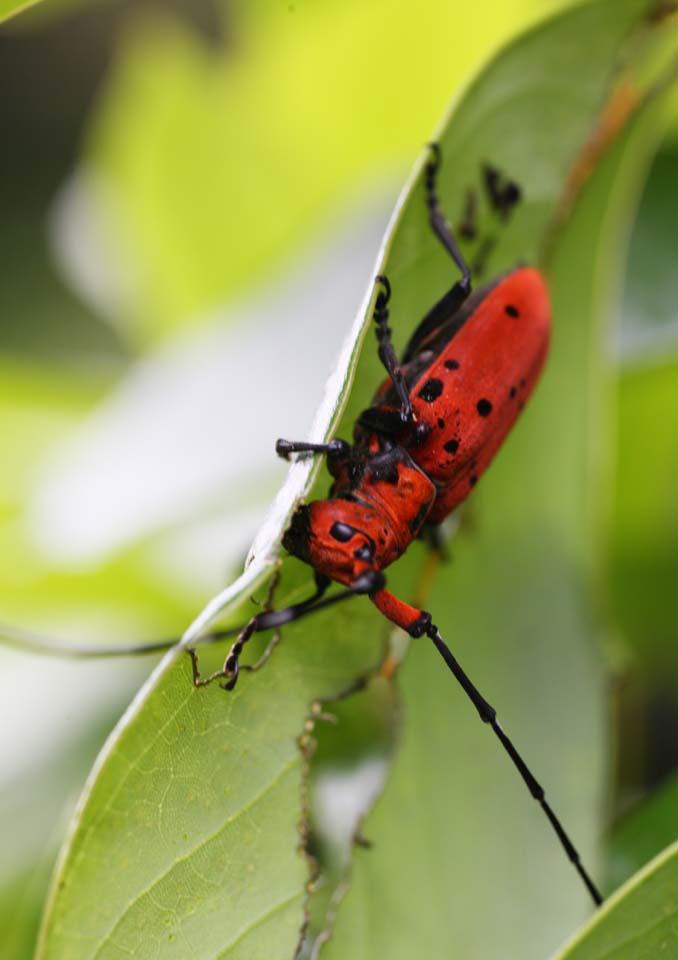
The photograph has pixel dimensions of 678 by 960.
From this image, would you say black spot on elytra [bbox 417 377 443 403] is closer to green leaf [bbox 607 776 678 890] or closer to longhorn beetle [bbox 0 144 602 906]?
longhorn beetle [bbox 0 144 602 906]

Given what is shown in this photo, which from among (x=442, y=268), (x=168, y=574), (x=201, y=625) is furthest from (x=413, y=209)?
(x=168, y=574)

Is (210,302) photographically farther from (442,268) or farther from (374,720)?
(374,720)

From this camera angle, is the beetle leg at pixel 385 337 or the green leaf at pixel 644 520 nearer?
the beetle leg at pixel 385 337

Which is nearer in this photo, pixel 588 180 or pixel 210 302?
pixel 588 180

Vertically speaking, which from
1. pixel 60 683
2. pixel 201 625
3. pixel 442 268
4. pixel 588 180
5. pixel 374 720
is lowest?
pixel 60 683

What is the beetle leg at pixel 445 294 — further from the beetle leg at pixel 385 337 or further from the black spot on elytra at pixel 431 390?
the beetle leg at pixel 385 337

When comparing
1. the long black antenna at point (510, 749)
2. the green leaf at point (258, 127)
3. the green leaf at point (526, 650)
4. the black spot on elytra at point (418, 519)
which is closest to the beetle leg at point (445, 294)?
the green leaf at point (526, 650)

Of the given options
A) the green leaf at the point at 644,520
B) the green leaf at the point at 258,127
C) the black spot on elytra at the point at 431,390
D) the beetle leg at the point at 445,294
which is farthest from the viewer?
the green leaf at the point at 258,127
